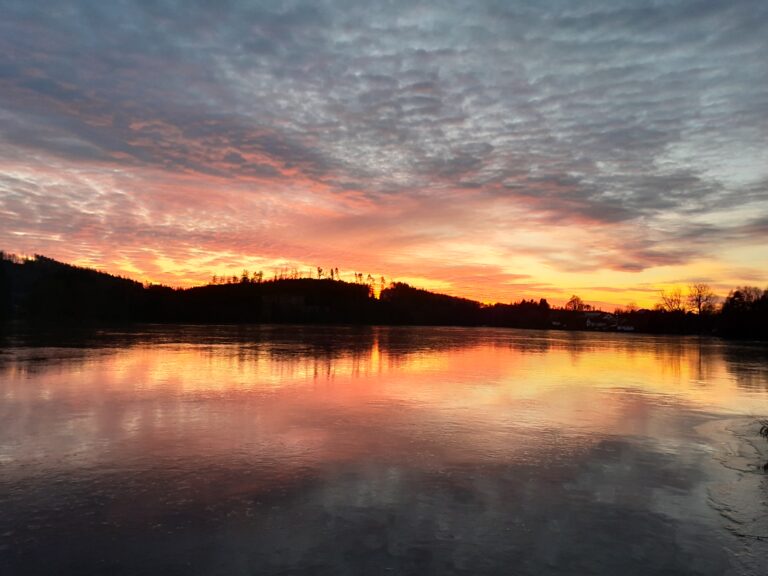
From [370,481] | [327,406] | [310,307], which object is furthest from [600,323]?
[370,481]

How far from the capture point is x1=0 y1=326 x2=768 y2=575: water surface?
5.99 m

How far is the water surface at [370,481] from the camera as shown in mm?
5992

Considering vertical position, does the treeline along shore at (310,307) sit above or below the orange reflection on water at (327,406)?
above

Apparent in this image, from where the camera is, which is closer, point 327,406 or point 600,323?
point 327,406

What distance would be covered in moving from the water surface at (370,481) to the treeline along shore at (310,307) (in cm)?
7418

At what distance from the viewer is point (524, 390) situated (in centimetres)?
1944

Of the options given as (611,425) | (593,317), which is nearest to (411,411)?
(611,425)

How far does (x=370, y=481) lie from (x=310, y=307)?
5467 inches

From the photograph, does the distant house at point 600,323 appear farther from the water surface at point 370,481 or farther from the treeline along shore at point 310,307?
the water surface at point 370,481

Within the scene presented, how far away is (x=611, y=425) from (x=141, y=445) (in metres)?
10.9

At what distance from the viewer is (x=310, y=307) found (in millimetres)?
146000

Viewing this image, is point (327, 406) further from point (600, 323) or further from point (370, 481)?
point (600, 323)

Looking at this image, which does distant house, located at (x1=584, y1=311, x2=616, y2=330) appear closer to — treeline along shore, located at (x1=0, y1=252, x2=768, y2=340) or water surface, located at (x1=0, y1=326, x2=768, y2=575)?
treeline along shore, located at (x1=0, y1=252, x2=768, y2=340)

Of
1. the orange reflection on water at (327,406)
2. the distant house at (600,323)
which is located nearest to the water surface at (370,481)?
the orange reflection on water at (327,406)
